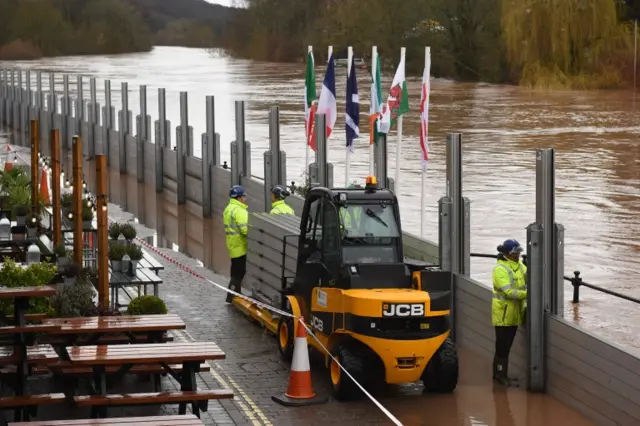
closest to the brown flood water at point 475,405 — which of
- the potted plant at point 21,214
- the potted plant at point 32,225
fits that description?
the potted plant at point 32,225

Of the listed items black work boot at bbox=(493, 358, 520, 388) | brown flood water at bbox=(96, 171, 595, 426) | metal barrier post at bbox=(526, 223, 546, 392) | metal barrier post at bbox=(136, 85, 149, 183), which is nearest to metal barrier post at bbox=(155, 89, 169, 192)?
metal barrier post at bbox=(136, 85, 149, 183)

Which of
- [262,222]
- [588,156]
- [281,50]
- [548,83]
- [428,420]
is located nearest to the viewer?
[428,420]

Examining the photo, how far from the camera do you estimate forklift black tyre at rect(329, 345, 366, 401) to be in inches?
560

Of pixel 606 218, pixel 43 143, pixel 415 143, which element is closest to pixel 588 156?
pixel 415 143

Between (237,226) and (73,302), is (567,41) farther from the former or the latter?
(73,302)

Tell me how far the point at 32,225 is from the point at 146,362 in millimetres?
8224

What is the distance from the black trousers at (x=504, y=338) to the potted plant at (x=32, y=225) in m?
7.79

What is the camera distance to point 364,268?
1449 cm

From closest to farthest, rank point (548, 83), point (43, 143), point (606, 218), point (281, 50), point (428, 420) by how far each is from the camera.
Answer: point (428, 420), point (606, 218), point (43, 143), point (548, 83), point (281, 50)

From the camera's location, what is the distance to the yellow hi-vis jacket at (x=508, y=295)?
14.9 meters

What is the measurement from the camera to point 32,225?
20.4m

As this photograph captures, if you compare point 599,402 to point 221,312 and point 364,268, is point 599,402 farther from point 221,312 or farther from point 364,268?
point 221,312

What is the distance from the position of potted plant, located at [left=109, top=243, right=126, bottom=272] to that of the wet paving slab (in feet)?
3.95

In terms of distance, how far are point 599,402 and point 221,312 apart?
6.68 metres
